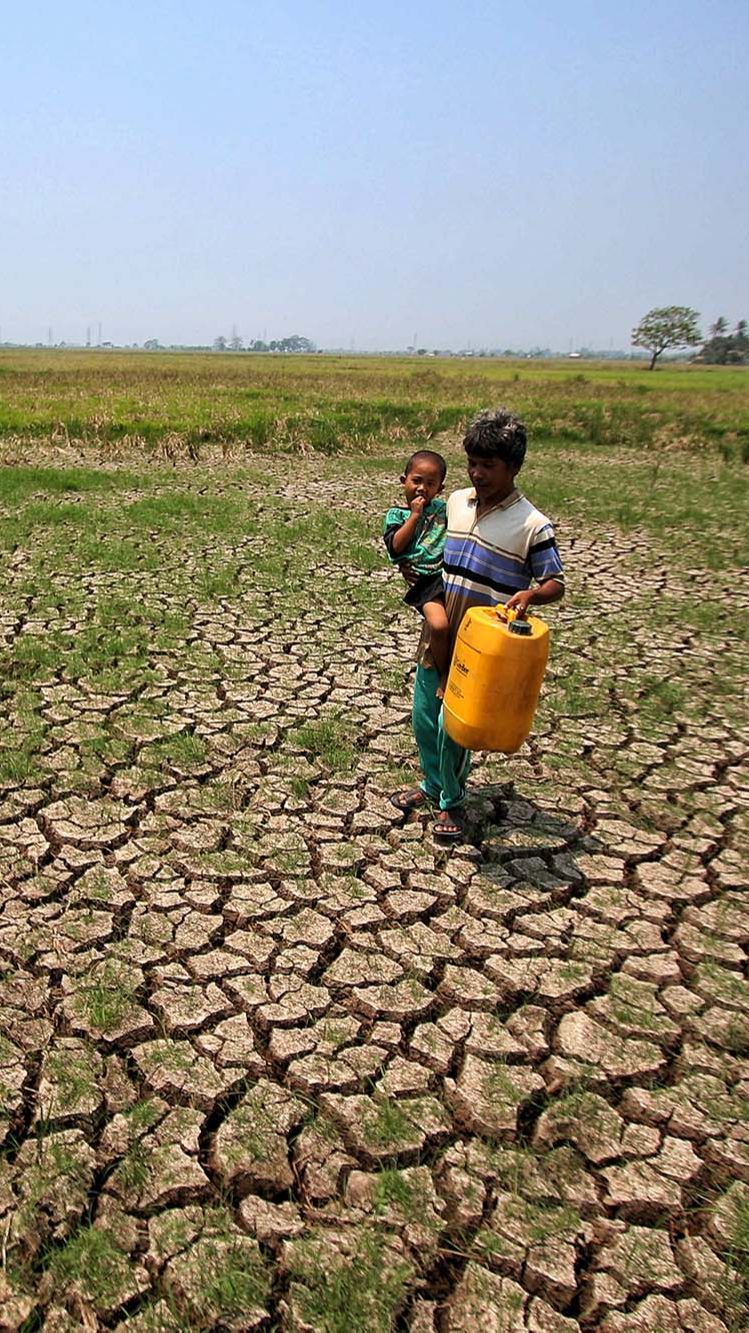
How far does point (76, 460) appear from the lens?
11945 millimetres

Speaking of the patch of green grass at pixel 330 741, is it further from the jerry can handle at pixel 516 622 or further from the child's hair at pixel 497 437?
the child's hair at pixel 497 437

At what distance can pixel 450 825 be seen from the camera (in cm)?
332

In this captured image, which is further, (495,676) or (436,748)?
(436,748)

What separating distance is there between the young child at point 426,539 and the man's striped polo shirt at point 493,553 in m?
0.04

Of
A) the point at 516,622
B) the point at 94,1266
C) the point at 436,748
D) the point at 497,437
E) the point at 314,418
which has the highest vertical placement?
the point at 497,437

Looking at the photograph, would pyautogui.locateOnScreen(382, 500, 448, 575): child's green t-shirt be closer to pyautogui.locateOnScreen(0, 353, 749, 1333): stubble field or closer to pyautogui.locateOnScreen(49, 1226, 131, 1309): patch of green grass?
pyautogui.locateOnScreen(0, 353, 749, 1333): stubble field

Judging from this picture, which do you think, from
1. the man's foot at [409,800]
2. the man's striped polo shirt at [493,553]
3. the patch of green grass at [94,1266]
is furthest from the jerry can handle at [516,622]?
the patch of green grass at [94,1266]

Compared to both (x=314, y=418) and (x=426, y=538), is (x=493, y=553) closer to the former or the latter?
(x=426, y=538)

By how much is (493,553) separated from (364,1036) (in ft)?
4.85

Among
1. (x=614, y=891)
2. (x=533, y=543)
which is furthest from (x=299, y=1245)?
(x=533, y=543)

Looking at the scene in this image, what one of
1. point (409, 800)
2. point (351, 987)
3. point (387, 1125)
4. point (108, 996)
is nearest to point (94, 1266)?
Answer: point (387, 1125)

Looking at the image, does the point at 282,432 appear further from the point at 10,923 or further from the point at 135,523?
the point at 10,923

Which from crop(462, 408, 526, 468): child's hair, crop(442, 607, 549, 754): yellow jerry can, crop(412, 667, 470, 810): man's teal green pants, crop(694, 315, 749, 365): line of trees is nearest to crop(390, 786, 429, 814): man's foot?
crop(412, 667, 470, 810): man's teal green pants

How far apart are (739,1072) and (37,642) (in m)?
4.22
